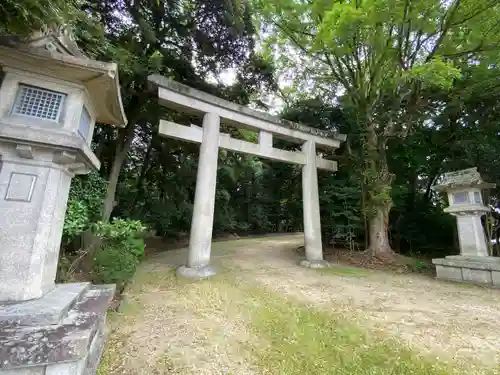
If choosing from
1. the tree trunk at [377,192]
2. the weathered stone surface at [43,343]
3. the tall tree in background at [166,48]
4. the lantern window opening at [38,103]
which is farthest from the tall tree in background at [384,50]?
Answer: the weathered stone surface at [43,343]

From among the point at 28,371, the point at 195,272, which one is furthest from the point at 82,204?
the point at 28,371

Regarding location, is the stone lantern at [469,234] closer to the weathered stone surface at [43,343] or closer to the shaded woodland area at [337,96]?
the shaded woodland area at [337,96]

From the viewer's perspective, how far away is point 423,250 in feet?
34.6

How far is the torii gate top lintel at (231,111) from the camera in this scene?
5.93 meters

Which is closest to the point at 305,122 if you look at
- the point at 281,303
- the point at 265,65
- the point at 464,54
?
the point at 265,65

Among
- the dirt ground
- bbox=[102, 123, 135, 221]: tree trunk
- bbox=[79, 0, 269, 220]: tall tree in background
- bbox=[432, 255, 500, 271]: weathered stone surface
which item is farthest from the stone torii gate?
bbox=[432, 255, 500, 271]: weathered stone surface

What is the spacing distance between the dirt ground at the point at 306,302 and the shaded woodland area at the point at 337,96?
1.96 m

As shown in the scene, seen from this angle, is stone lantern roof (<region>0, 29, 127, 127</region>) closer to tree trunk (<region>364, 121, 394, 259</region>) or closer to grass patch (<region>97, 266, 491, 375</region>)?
grass patch (<region>97, 266, 491, 375</region>)

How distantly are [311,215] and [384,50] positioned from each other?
5397mm

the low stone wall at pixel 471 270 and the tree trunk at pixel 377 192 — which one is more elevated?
the tree trunk at pixel 377 192

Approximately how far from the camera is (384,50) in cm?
736

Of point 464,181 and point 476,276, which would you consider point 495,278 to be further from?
point 464,181

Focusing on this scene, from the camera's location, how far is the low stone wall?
226 inches

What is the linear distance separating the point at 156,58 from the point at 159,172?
506cm
